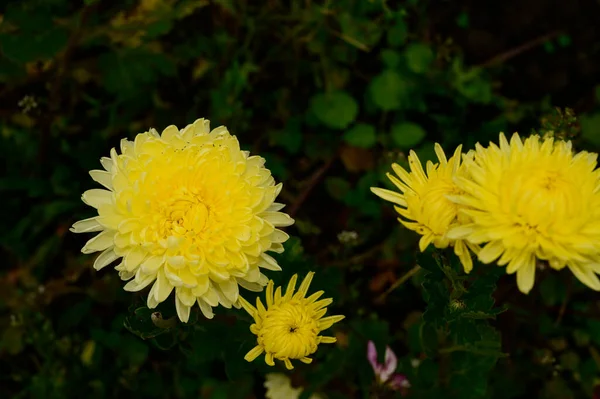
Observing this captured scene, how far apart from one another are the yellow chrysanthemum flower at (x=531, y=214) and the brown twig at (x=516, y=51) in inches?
63.9

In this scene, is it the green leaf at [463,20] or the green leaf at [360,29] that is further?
the green leaf at [463,20]

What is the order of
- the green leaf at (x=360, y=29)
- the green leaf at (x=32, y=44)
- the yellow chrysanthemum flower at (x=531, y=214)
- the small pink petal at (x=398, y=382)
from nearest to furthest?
1. the yellow chrysanthemum flower at (x=531, y=214)
2. the small pink petal at (x=398, y=382)
3. the green leaf at (x=32, y=44)
4. the green leaf at (x=360, y=29)

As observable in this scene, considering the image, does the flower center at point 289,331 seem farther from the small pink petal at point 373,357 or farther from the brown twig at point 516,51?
the brown twig at point 516,51

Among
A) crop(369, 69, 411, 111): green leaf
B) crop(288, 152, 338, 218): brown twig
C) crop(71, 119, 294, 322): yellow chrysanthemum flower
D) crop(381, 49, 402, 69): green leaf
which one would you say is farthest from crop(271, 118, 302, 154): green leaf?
crop(71, 119, 294, 322): yellow chrysanthemum flower

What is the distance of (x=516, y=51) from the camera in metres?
2.95

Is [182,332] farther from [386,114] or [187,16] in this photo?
[187,16]

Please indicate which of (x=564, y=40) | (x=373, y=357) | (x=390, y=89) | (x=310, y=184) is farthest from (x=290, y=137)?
(x=564, y=40)

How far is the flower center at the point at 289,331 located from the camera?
1525 millimetres

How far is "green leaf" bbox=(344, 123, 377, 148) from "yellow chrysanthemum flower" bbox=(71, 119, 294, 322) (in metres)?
1.16

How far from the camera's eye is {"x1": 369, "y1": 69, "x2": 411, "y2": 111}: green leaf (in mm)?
2746

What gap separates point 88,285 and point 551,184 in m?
1.99

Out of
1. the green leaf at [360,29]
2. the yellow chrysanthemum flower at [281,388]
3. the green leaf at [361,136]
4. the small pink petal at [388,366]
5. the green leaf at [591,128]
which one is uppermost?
the green leaf at [360,29]

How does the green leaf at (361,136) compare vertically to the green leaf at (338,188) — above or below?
above

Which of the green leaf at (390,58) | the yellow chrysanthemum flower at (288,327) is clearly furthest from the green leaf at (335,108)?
the yellow chrysanthemum flower at (288,327)
